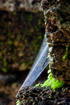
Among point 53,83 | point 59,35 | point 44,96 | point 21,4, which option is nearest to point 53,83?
point 53,83

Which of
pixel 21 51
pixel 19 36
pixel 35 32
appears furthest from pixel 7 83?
pixel 35 32

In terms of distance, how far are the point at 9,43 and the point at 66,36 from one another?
418 cm

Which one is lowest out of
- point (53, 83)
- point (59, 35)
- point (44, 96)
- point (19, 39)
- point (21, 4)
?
point (44, 96)

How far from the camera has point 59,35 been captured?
4.20 feet

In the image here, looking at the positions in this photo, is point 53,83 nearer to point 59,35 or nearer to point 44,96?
point 44,96

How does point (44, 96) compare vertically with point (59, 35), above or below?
below

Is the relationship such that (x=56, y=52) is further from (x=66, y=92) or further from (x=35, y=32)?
(x=35, y=32)

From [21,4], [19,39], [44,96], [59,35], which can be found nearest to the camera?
[59,35]

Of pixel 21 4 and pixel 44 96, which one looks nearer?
pixel 44 96

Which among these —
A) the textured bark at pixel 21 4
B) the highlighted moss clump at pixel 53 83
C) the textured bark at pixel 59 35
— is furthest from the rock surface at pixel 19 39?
the textured bark at pixel 59 35

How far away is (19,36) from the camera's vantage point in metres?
5.31

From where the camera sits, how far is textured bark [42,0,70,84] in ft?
4.08

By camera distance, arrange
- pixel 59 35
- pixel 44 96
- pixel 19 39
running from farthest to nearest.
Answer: pixel 19 39 < pixel 44 96 < pixel 59 35

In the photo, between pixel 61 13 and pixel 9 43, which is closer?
pixel 61 13
